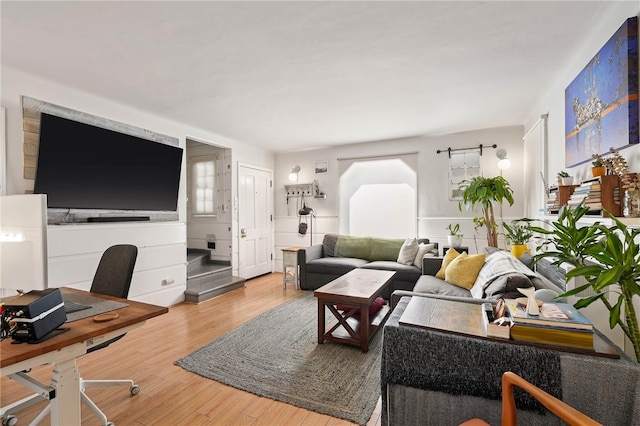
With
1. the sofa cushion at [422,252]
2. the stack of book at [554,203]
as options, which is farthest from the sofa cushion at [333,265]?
the stack of book at [554,203]

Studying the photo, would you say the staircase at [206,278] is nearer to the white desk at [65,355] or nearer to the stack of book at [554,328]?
the white desk at [65,355]

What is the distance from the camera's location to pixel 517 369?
1.22m

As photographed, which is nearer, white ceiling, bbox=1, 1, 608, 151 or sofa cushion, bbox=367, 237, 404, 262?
white ceiling, bbox=1, 1, 608, 151

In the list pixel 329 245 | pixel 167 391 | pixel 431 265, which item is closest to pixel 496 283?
pixel 431 265

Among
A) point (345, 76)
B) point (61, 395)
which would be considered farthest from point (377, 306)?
point (61, 395)

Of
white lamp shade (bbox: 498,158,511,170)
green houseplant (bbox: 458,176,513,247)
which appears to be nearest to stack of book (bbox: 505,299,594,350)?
green houseplant (bbox: 458,176,513,247)

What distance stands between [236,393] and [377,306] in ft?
6.05

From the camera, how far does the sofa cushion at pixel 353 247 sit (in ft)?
16.1

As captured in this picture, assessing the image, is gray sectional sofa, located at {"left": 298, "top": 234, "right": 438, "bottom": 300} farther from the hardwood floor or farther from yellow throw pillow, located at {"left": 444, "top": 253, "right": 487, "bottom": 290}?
the hardwood floor

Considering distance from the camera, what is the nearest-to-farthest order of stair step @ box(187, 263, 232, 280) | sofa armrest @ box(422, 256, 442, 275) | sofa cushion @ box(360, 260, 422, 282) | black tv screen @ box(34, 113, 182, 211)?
1. black tv screen @ box(34, 113, 182, 211)
2. sofa armrest @ box(422, 256, 442, 275)
3. sofa cushion @ box(360, 260, 422, 282)
4. stair step @ box(187, 263, 232, 280)

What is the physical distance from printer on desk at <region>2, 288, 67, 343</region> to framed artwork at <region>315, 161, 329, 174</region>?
481 centimetres

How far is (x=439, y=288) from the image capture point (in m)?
2.99

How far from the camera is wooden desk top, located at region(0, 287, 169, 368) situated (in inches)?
42.9

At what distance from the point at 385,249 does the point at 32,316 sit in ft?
13.8
